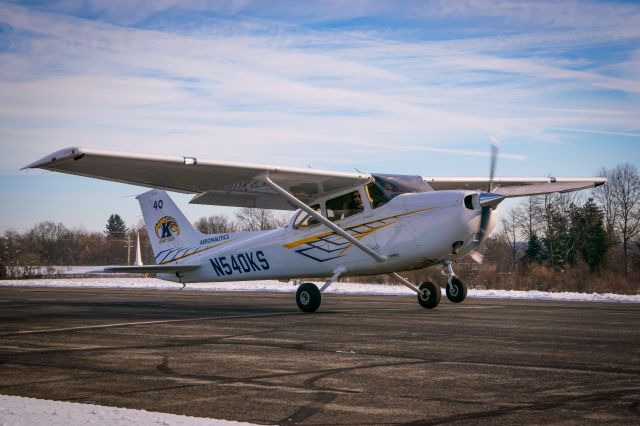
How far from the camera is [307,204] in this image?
16.3 m

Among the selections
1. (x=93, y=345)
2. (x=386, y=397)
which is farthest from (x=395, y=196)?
(x=386, y=397)

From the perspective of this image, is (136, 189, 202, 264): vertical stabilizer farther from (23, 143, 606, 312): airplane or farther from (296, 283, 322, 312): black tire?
(296, 283, 322, 312): black tire

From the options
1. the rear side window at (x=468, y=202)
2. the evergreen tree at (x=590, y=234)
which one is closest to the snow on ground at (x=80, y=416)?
the rear side window at (x=468, y=202)

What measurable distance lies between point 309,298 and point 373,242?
179 centimetres

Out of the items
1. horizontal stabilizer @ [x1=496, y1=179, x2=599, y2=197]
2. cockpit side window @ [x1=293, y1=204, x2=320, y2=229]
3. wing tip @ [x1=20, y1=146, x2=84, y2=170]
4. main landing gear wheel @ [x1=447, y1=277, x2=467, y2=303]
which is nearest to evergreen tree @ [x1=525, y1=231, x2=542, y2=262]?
horizontal stabilizer @ [x1=496, y1=179, x2=599, y2=197]

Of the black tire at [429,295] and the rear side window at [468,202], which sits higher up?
the rear side window at [468,202]

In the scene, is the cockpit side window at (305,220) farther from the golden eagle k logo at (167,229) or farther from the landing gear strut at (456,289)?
the golden eagle k logo at (167,229)

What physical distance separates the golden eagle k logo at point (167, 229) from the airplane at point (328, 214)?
8.64 feet

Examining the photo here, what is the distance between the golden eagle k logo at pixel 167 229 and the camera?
2022 cm

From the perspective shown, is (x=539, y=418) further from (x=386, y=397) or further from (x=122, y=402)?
(x=122, y=402)

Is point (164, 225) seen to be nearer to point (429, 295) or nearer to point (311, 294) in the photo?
point (311, 294)

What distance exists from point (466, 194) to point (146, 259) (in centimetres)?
9495

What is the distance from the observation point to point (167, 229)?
20.4m

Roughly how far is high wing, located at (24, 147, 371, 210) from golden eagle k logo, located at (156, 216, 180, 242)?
3.14 meters
